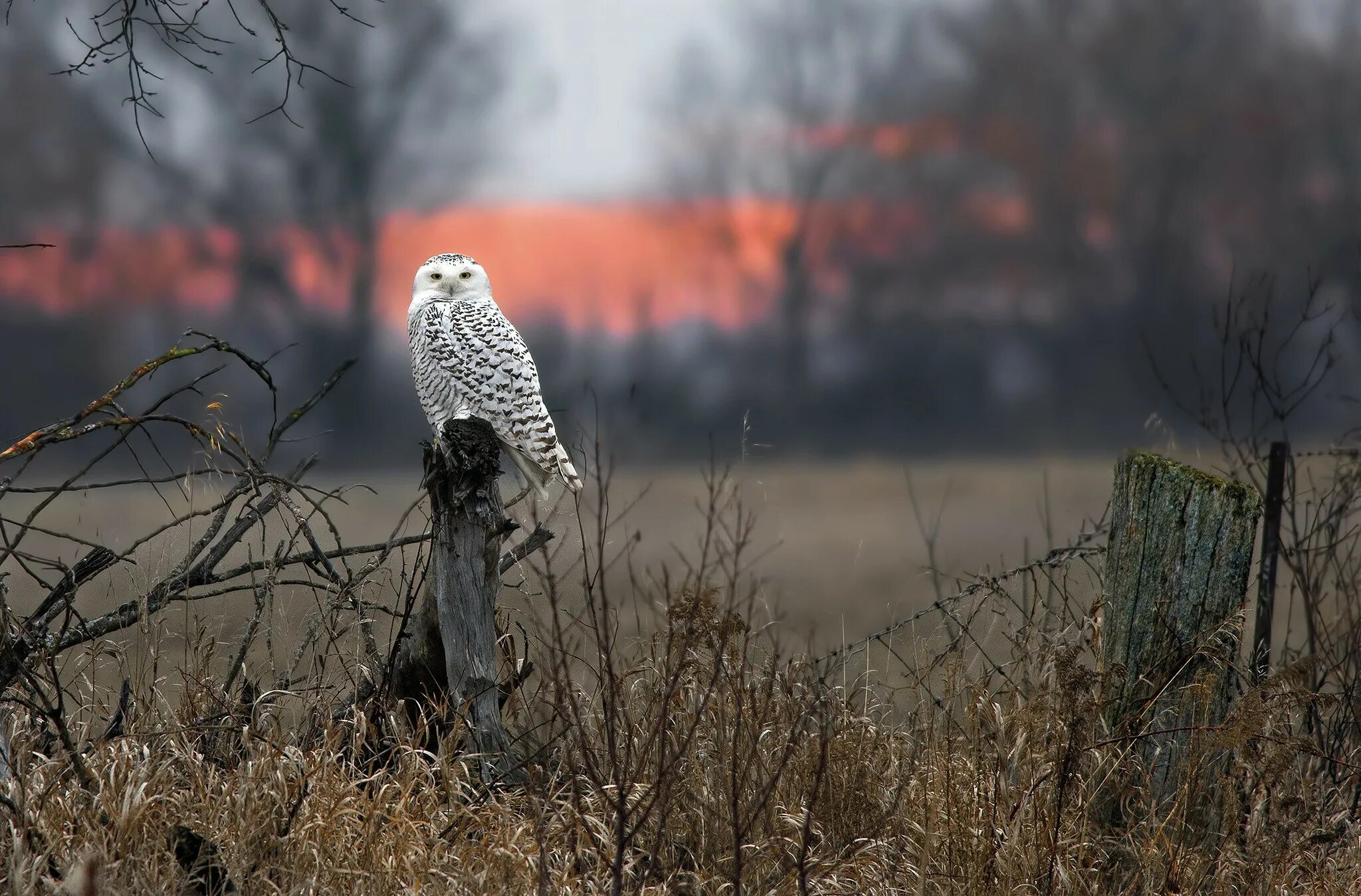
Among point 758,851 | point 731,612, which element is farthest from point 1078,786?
point 731,612

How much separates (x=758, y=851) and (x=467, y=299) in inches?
120

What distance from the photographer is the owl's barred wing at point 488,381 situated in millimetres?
4395

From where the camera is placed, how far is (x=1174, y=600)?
323 cm

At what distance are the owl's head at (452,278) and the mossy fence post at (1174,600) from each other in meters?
3.15

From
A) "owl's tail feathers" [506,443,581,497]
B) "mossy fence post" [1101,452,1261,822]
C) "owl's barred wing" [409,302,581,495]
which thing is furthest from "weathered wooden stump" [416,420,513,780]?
"mossy fence post" [1101,452,1261,822]

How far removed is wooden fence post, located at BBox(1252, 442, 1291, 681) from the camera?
4457 millimetres

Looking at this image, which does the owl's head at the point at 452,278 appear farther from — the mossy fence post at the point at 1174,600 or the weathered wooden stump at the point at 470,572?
the mossy fence post at the point at 1174,600

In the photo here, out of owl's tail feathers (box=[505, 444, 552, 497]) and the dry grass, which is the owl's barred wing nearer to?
owl's tail feathers (box=[505, 444, 552, 497])

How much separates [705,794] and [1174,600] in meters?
1.58

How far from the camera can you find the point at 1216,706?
326 centimetres

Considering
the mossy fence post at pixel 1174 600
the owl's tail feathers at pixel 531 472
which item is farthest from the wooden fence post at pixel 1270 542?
the owl's tail feathers at pixel 531 472

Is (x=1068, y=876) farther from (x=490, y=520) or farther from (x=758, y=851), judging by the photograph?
(x=490, y=520)

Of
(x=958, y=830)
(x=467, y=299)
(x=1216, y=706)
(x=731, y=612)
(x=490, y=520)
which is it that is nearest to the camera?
(x=731, y=612)

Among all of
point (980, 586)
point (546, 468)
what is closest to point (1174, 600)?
point (980, 586)
